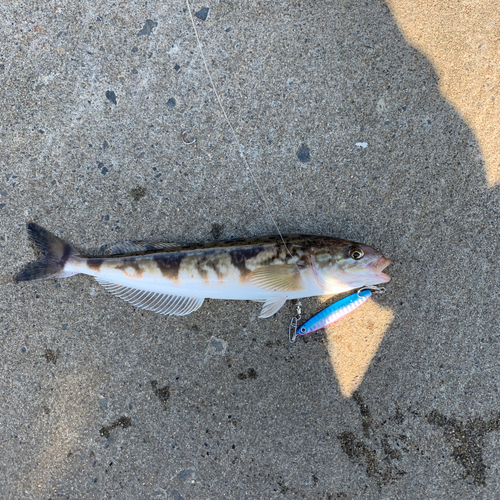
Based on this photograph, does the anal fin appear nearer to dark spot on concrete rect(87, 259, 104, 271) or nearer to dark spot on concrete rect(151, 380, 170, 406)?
dark spot on concrete rect(87, 259, 104, 271)

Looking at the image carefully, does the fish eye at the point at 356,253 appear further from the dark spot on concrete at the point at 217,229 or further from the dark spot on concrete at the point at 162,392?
the dark spot on concrete at the point at 162,392

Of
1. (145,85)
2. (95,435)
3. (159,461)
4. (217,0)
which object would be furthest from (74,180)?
(159,461)

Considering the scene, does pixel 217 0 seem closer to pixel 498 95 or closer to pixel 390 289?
pixel 498 95

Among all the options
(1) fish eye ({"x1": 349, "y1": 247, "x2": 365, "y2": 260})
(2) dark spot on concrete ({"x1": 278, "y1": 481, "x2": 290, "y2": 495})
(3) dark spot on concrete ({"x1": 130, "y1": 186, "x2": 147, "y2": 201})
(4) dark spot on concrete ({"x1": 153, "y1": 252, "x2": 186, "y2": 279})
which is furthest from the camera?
(3) dark spot on concrete ({"x1": 130, "y1": 186, "x2": 147, "y2": 201})

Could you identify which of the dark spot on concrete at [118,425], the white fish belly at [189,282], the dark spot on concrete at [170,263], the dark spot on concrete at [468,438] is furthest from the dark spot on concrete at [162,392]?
the dark spot on concrete at [468,438]

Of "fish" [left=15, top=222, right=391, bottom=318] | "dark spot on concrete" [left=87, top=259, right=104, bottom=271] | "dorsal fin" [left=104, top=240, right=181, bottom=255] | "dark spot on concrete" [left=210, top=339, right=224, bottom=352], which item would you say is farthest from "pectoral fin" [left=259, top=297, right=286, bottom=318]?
"dark spot on concrete" [left=87, top=259, right=104, bottom=271]

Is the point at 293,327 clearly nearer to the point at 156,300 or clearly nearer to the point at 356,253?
the point at 356,253

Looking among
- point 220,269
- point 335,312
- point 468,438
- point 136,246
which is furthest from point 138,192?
point 468,438
